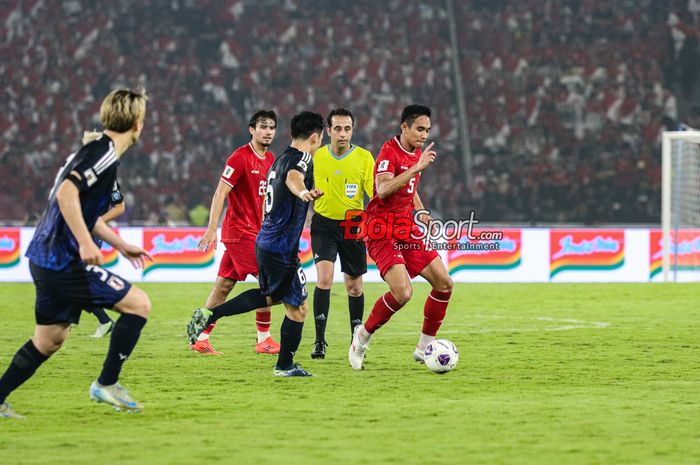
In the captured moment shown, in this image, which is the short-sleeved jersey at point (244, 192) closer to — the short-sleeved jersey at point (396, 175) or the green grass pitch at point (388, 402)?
the green grass pitch at point (388, 402)

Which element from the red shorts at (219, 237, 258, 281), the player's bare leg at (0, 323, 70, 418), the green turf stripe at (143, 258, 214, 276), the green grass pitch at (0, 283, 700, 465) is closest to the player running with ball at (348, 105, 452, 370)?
the green grass pitch at (0, 283, 700, 465)

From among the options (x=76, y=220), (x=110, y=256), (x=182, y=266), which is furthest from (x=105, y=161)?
(x=182, y=266)

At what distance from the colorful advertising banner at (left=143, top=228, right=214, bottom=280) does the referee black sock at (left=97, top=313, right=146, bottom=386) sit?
14.0 m

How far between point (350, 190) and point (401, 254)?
1665 millimetres

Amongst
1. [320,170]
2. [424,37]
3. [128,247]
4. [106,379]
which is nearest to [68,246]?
[128,247]

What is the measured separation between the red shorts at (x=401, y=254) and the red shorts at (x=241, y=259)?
1761mm

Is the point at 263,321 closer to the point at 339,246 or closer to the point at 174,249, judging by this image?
the point at 339,246

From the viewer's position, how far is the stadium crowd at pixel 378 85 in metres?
26.1

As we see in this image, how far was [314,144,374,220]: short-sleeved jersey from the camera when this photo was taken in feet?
33.2

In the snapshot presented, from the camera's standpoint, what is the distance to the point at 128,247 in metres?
6.02

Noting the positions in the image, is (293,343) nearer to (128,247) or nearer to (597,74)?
(128,247)

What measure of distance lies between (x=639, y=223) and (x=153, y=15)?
572 inches

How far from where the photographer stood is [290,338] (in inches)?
319

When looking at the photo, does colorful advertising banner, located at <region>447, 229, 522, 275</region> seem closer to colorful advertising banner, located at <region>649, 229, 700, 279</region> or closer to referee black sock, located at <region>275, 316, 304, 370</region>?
colorful advertising banner, located at <region>649, 229, 700, 279</region>
